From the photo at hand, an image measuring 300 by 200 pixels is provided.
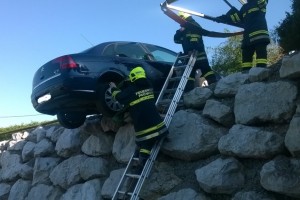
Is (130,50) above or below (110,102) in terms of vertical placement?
above

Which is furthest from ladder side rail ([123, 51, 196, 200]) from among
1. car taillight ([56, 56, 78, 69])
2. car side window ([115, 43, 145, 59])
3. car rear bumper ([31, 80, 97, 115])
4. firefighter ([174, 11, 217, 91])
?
car taillight ([56, 56, 78, 69])

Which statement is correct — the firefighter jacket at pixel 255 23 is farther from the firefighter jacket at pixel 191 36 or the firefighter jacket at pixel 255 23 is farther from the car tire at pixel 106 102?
the car tire at pixel 106 102

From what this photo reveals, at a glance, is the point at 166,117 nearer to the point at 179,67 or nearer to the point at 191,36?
the point at 179,67

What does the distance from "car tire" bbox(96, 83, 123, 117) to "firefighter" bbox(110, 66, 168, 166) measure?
627 mm

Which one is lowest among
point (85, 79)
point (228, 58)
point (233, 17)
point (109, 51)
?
point (228, 58)

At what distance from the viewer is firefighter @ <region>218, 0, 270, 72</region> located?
7.27m

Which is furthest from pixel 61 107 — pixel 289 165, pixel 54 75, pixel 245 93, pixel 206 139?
pixel 289 165

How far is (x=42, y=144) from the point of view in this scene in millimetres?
10188

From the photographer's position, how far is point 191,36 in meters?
8.42

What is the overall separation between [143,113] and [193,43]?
2.85 m

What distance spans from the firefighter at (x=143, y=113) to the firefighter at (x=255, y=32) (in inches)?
90.7

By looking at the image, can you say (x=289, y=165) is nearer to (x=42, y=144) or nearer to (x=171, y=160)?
(x=171, y=160)

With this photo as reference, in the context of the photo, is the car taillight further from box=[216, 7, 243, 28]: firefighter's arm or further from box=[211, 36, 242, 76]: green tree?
box=[211, 36, 242, 76]: green tree

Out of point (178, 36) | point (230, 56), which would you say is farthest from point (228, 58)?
point (178, 36)
